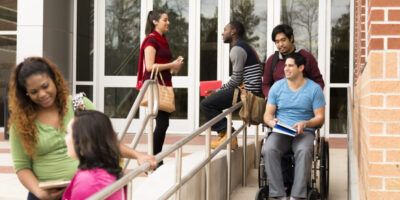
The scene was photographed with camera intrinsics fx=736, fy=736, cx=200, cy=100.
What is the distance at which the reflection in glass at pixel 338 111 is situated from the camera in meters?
12.9

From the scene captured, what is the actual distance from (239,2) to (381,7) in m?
9.47

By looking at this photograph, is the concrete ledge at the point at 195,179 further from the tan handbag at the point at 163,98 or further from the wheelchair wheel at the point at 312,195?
the wheelchair wheel at the point at 312,195

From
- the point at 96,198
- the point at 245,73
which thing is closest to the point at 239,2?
the point at 245,73

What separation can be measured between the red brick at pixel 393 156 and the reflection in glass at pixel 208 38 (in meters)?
9.64

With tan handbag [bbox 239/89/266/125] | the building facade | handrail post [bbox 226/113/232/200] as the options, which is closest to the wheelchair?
handrail post [bbox 226/113/232/200]

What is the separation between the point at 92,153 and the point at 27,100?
0.73 meters

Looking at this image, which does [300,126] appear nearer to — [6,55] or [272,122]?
[272,122]

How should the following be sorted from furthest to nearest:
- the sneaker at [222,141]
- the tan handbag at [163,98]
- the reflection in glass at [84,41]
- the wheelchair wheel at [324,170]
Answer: the reflection in glass at [84,41]
the sneaker at [222,141]
the tan handbag at [163,98]
the wheelchair wheel at [324,170]

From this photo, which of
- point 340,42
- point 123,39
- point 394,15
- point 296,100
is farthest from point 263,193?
point 123,39

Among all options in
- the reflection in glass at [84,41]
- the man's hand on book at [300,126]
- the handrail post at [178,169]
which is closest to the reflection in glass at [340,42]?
the reflection in glass at [84,41]

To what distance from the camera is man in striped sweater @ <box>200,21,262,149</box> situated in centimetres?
748

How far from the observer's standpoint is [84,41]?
13906 millimetres

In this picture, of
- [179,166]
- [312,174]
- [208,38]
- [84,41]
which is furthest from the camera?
[84,41]

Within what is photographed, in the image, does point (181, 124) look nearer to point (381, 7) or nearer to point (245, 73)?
point (245, 73)
